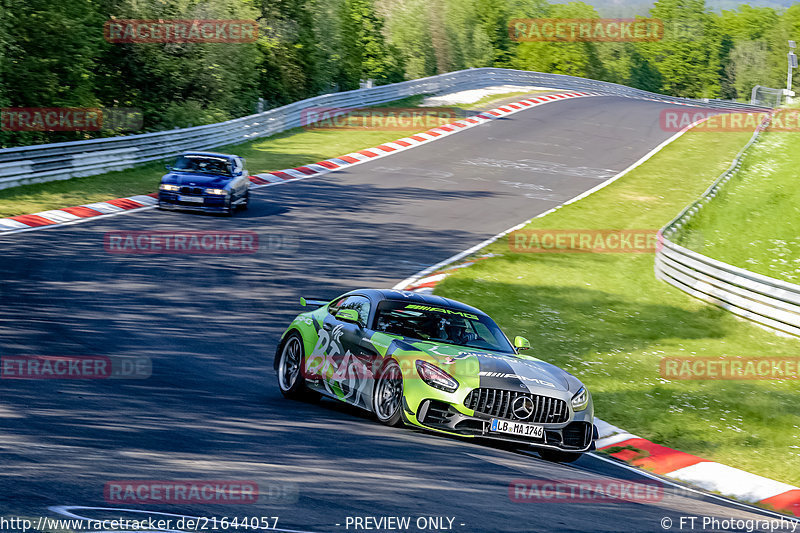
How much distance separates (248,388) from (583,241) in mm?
14731

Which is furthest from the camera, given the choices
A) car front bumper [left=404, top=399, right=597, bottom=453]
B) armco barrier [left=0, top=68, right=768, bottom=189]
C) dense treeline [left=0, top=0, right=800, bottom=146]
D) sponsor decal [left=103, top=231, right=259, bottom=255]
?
dense treeline [left=0, top=0, right=800, bottom=146]

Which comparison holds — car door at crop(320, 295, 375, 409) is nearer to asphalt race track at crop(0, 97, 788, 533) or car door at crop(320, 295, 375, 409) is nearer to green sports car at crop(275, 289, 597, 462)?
green sports car at crop(275, 289, 597, 462)

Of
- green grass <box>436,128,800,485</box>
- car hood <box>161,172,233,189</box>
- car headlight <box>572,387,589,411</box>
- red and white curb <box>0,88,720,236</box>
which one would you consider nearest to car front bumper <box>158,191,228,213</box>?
car hood <box>161,172,233,189</box>

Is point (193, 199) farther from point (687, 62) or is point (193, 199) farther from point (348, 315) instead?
point (687, 62)

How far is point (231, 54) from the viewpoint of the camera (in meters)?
40.6

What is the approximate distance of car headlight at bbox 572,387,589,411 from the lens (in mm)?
9367

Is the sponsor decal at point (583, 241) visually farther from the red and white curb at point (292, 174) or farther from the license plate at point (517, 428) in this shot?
the license plate at point (517, 428)

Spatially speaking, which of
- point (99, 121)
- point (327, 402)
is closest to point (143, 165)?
point (99, 121)

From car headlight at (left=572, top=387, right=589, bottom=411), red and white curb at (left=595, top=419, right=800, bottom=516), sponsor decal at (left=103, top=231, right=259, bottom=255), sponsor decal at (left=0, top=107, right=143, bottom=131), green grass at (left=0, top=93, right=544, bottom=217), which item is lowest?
red and white curb at (left=595, top=419, right=800, bottom=516)

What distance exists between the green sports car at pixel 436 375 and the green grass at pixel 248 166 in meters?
13.1

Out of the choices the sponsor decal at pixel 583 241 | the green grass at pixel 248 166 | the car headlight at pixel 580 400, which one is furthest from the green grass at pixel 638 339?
the green grass at pixel 248 166

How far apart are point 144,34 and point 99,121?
4.86m

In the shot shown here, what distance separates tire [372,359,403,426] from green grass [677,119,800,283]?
531 inches

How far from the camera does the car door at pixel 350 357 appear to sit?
9984 millimetres
